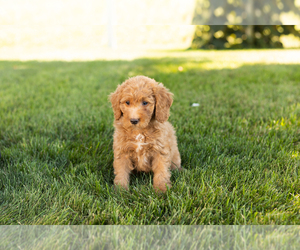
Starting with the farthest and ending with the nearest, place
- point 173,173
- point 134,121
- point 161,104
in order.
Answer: point 173,173
point 161,104
point 134,121

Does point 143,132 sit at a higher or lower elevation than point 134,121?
Answer: lower

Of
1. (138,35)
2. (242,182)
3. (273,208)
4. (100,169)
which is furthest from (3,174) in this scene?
(138,35)

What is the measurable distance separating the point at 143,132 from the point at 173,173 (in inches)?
20.4

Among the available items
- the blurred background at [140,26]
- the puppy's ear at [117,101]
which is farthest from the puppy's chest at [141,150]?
the blurred background at [140,26]

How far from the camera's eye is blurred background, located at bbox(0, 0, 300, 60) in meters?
14.2

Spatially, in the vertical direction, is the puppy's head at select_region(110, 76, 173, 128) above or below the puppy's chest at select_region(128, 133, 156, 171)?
above

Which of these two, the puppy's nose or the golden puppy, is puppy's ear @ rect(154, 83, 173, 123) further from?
the puppy's nose

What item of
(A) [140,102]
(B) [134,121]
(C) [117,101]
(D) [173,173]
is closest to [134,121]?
(B) [134,121]

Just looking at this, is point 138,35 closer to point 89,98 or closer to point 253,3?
point 253,3

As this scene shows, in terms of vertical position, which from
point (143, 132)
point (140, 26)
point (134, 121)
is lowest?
point (143, 132)

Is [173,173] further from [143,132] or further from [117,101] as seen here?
[117,101]

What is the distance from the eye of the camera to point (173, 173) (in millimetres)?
2584

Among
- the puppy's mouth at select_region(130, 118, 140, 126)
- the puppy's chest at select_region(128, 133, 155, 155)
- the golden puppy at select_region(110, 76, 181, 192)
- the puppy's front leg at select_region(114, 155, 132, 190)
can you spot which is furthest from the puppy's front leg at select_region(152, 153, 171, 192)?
the puppy's mouth at select_region(130, 118, 140, 126)

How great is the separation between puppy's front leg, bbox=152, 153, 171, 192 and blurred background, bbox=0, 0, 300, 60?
37.1ft
